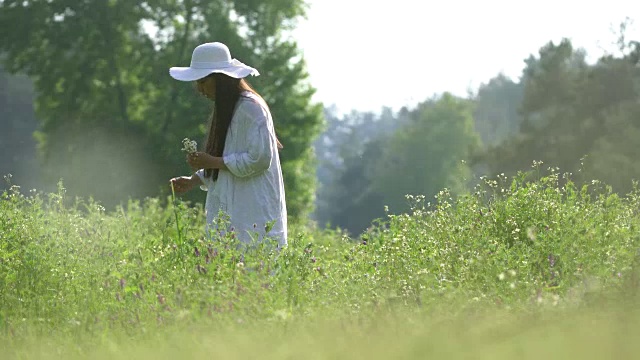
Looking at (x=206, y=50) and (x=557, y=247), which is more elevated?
(x=206, y=50)

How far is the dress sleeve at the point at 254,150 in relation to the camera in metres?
7.43

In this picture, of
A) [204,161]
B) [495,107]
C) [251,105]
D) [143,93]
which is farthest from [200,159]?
[495,107]

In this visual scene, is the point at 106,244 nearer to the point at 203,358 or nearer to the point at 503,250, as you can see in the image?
the point at 503,250

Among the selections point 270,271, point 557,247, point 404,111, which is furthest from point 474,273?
point 404,111

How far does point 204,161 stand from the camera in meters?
7.46

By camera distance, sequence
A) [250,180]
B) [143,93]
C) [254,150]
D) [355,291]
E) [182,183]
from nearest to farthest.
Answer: [355,291] < [254,150] < [250,180] < [182,183] < [143,93]

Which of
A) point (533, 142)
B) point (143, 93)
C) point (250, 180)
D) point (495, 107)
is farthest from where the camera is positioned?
point (495, 107)

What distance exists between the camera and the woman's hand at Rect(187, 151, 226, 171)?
7.44 metres

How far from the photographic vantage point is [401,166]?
84312mm

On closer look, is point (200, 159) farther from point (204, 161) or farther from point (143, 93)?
point (143, 93)

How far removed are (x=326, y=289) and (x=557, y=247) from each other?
64.3 inches

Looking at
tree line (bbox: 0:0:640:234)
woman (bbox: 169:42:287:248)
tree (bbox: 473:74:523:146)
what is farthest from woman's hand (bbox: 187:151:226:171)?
tree (bbox: 473:74:523:146)

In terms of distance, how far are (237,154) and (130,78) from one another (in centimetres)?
2983

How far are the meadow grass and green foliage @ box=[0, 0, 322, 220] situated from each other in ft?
78.3
